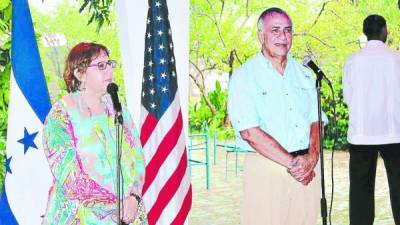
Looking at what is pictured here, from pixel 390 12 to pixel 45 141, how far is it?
6.22m

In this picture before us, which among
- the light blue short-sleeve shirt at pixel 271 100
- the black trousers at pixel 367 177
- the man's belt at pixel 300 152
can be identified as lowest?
the black trousers at pixel 367 177

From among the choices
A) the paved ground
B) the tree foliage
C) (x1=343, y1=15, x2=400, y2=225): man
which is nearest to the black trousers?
(x1=343, y1=15, x2=400, y2=225): man

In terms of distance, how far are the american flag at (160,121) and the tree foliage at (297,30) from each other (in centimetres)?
479

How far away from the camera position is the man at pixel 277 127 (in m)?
2.72

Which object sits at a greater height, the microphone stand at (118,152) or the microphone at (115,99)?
the microphone at (115,99)

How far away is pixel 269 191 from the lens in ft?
9.24

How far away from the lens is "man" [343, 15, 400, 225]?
3.58m

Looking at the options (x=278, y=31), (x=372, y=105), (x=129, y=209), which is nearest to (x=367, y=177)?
(x=372, y=105)

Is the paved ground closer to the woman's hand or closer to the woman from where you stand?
the woman's hand

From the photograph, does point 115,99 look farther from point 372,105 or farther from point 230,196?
point 230,196

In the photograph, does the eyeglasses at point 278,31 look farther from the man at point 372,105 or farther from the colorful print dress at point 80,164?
the man at point 372,105

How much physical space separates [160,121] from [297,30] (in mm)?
5152

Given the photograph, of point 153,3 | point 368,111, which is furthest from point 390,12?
point 153,3

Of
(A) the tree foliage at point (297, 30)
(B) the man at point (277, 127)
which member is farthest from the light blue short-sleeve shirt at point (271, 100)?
(A) the tree foliage at point (297, 30)
